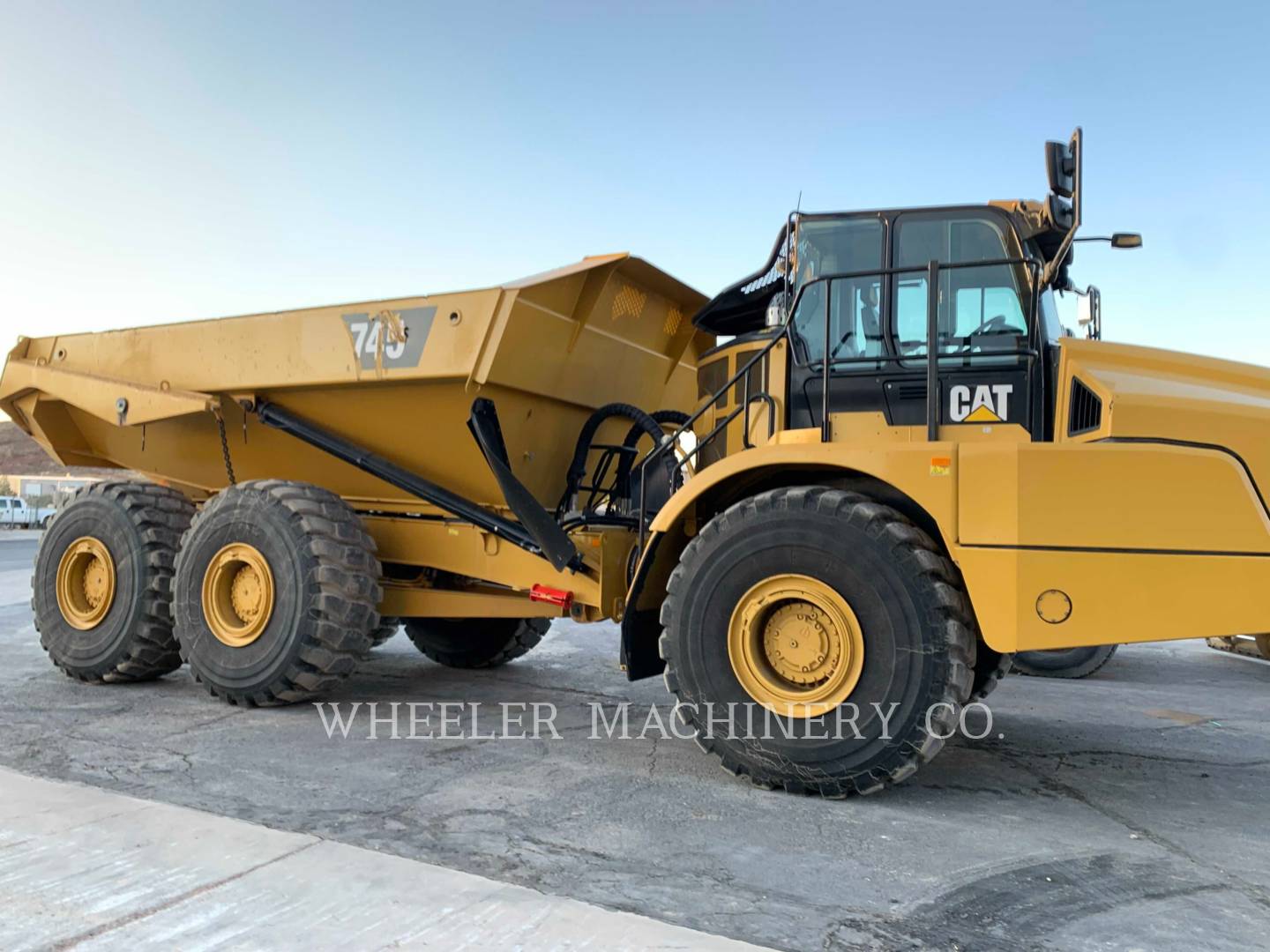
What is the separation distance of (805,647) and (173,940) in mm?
2566

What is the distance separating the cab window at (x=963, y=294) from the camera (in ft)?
14.2

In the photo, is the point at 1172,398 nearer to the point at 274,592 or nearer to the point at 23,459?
the point at 274,592

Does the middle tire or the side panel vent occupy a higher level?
the side panel vent

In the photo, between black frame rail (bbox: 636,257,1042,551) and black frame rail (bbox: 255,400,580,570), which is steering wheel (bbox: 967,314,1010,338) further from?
black frame rail (bbox: 255,400,580,570)

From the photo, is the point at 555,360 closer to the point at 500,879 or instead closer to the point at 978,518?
the point at 978,518

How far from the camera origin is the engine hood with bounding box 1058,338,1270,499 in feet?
12.6

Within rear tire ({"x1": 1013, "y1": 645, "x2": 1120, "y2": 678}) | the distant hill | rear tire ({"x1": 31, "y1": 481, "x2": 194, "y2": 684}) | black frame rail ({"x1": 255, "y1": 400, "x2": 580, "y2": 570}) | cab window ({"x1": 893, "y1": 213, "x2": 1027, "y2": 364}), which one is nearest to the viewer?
cab window ({"x1": 893, "y1": 213, "x2": 1027, "y2": 364})

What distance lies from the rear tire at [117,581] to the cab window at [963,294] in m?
5.13

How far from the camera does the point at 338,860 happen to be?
3162 mm

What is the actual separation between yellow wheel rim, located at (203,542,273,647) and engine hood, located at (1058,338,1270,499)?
4512 mm

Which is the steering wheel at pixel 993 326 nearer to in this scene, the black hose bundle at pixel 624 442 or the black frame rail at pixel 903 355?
the black frame rail at pixel 903 355

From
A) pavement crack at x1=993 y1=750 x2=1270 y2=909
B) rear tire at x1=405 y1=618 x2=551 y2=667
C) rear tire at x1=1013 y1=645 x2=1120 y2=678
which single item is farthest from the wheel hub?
rear tire at x1=1013 y1=645 x2=1120 y2=678

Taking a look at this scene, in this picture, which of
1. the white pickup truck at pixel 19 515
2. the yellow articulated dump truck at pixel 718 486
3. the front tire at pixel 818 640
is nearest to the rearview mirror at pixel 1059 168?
the yellow articulated dump truck at pixel 718 486

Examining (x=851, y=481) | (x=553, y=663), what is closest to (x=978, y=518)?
(x=851, y=481)
